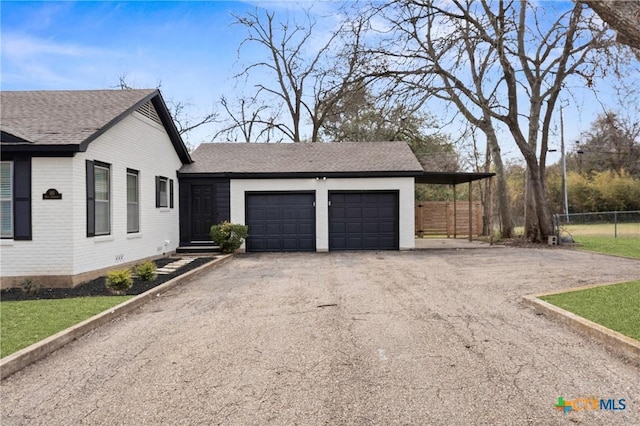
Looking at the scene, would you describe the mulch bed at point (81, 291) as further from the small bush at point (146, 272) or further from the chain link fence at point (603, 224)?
the chain link fence at point (603, 224)

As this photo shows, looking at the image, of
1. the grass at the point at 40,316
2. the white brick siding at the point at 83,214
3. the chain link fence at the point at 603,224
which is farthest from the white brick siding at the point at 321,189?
the grass at the point at 40,316

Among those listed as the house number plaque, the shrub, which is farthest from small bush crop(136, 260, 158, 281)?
the shrub

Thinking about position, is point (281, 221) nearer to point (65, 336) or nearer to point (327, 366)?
point (65, 336)

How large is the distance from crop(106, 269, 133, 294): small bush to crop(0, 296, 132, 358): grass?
0.27 meters

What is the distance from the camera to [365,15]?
1298 cm

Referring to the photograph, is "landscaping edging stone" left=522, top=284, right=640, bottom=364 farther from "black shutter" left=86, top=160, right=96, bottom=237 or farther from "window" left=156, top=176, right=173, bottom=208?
"window" left=156, top=176, right=173, bottom=208

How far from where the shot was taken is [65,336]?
16.4 feet


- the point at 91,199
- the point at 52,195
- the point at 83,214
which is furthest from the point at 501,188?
the point at 52,195

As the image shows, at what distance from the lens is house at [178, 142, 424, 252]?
15195mm

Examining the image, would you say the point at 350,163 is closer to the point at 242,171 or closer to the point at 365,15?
the point at 242,171

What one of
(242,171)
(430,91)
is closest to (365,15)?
(430,91)

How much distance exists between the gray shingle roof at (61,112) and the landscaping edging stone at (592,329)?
8526 millimetres

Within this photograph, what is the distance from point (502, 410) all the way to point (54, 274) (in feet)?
27.5

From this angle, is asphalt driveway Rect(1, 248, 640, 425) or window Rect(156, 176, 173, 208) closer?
asphalt driveway Rect(1, 248, 640, 425)
